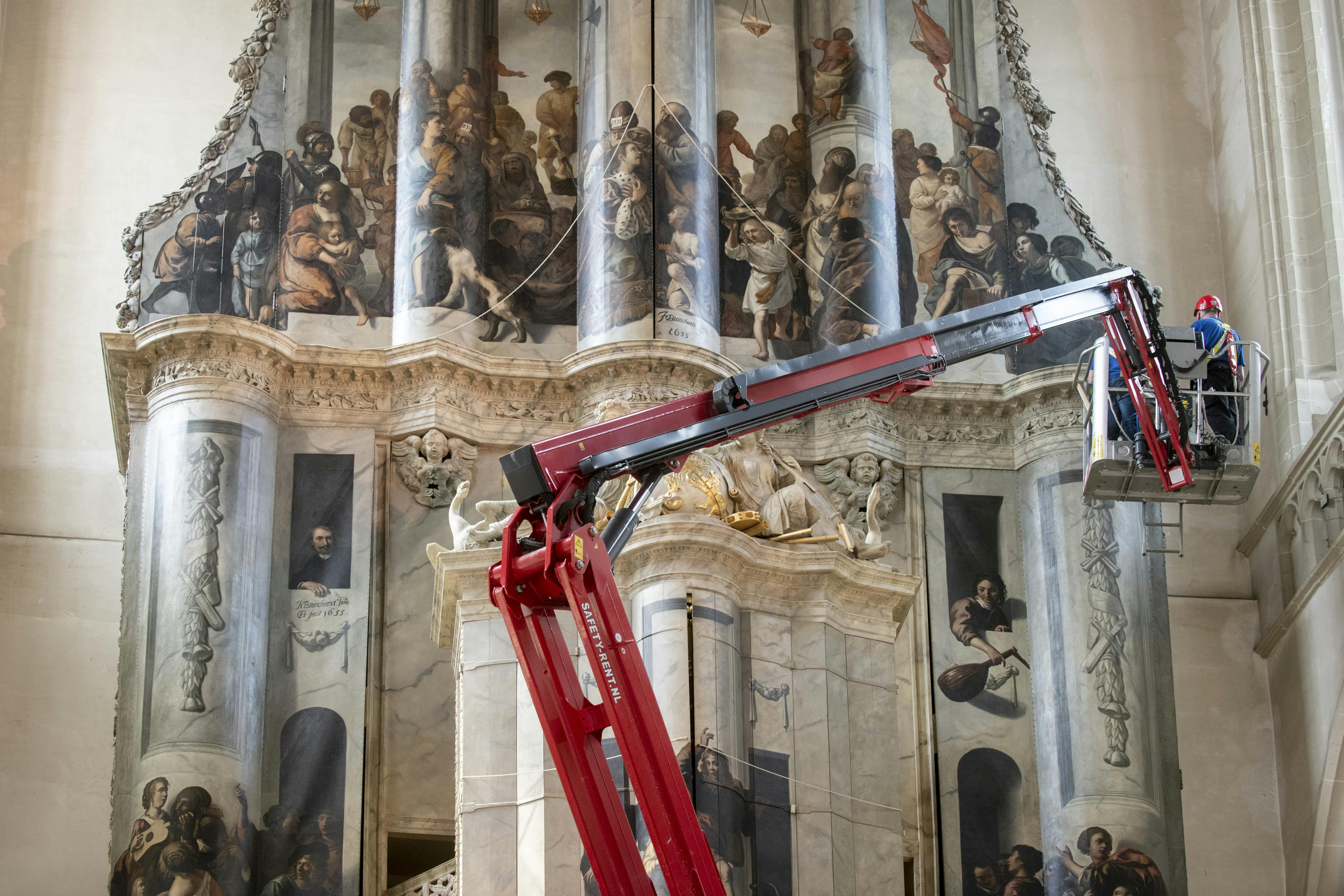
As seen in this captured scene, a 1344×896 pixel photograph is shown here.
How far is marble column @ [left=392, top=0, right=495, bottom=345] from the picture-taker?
23141mm

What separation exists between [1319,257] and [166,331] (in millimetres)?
11555

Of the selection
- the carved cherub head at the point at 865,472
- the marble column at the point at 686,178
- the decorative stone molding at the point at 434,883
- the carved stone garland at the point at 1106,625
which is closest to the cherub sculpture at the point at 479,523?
the decorative stone molding at the point at 434,883

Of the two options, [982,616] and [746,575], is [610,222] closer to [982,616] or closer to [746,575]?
[982,616]

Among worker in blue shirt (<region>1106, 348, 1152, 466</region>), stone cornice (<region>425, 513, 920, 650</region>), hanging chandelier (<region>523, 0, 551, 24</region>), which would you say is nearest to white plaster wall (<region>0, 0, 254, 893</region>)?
hanging chandelier (<region>523, 0, 551, 24</region>)

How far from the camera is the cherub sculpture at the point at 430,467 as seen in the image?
22.3 meters

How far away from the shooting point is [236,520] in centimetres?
2109

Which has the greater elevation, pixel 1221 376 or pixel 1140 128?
pixel 1140 128

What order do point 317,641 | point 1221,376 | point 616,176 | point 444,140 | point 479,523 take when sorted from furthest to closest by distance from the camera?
point 444,140 → point 616,176 → point 317,641 → point 1221,376 → point 479,523

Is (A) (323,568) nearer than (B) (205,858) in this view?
No

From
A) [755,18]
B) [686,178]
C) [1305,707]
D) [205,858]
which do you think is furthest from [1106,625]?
[205,858]

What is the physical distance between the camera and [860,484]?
2286 cm

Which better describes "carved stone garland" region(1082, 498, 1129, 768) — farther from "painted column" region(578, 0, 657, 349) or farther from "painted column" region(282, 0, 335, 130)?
"painted column" region(282, 0, 335, 130)

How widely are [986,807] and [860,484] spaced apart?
3.49 meters

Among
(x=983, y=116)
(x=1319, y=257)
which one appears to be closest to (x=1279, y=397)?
(x=1319, y=257)
